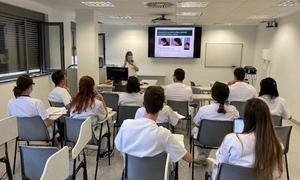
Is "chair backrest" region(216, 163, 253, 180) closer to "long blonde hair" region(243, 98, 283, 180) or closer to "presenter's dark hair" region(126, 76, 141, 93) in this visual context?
"long blonde hair" region(243, 98, 283, 180)

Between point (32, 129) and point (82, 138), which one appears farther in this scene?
point (32, 129)

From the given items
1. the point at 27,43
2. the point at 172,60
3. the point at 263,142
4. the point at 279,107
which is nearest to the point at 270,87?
the point at 279,107

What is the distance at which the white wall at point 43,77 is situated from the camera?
4.84m

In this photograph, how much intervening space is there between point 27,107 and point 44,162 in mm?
1313

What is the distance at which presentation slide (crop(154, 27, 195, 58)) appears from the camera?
10.2m

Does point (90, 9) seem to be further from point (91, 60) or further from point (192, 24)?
point (192, 24)

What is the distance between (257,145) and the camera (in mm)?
1782

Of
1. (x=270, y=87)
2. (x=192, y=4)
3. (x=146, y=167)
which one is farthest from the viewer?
(x=192, y=4)

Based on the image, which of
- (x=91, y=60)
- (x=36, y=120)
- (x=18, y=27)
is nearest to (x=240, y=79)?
(x=36, y=120)

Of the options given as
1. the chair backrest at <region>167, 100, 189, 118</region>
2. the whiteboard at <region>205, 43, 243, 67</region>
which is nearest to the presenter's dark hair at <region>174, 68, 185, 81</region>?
the chair backrest at <region>167, 100, 189, 118</region>

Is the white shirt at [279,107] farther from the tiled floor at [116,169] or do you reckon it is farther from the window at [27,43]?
the window at [27,43]

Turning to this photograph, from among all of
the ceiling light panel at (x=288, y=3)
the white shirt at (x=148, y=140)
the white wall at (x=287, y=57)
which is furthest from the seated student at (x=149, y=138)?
the white wall at (x=287, y=57)

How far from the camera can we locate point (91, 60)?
6.71 m

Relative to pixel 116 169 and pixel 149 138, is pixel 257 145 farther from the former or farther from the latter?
pixel 116 169
